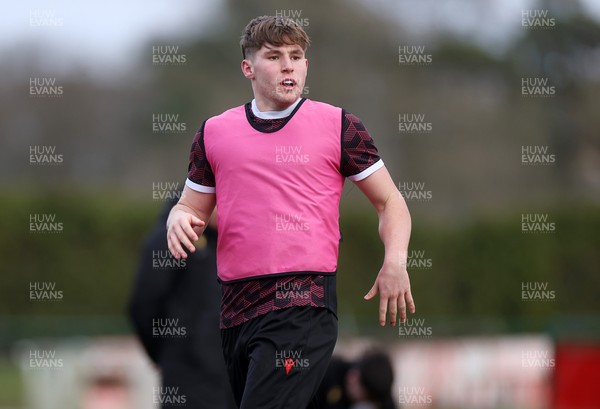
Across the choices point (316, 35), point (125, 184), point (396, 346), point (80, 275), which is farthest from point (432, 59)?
point (396, 346)

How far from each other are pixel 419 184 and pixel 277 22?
87.6 feet

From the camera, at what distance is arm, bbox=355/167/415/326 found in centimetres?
467

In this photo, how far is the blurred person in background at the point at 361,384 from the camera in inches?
332

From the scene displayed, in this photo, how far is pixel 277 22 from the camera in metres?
4.85

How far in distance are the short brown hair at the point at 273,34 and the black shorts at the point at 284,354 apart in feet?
3.92

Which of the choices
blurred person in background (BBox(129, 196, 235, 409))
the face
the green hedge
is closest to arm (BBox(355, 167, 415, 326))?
the face

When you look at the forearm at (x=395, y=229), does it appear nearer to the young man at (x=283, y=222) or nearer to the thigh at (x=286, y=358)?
the young man at (x=283, y=222)

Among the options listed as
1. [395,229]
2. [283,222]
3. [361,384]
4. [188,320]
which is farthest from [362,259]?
[283,222]

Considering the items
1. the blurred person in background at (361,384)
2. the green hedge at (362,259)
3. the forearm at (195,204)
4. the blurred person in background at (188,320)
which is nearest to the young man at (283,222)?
the forearm at (195,204)

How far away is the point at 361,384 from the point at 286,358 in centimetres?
396

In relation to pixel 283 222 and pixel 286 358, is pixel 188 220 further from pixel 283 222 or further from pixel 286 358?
pixel 286 358

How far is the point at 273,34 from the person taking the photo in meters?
4.81

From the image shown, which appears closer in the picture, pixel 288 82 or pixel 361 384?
pixel 288 82

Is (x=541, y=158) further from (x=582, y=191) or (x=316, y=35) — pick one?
(x=316, y=35)
